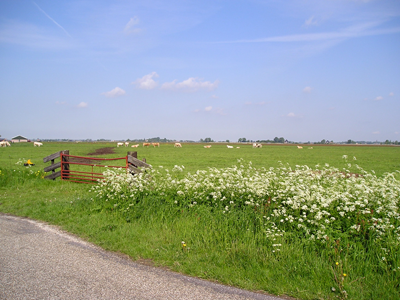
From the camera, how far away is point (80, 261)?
208 inches

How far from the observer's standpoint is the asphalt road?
4133mm

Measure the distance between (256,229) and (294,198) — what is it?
1009 mm

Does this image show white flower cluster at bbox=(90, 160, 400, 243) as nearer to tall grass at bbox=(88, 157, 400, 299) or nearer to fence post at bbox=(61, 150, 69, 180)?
tall grass at bbox=(88, 157, 400, 299)

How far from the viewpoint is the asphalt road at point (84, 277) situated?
4133mm

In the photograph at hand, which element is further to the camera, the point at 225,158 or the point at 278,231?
the point at 225,158

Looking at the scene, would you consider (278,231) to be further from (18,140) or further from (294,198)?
(18,140)

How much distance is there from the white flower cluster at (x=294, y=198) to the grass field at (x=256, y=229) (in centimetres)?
3

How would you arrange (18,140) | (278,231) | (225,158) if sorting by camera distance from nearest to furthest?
(278,231), (225,158), (18,140)

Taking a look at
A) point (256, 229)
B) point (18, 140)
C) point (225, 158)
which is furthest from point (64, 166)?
point (18, 140)

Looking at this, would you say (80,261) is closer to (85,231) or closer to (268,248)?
(85,231)

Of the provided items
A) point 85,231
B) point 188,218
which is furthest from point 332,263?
point 85,231

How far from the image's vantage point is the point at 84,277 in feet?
15.2

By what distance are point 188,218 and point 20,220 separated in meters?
4.85

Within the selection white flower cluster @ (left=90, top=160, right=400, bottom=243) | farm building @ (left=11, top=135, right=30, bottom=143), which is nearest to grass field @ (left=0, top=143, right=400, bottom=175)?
white flower cluster @ (left=90, top=160, right=400, bottom=243)
